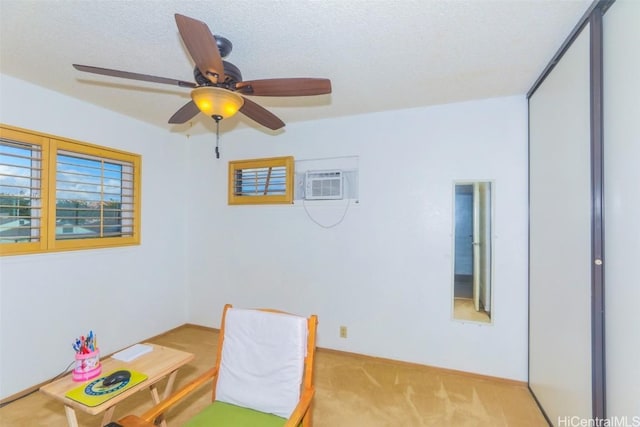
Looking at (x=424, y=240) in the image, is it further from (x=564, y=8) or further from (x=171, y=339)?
(x=171, y=339)

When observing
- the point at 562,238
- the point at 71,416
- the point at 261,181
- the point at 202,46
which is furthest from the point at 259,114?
the point at 562,238

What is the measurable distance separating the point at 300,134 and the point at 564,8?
2.34 m

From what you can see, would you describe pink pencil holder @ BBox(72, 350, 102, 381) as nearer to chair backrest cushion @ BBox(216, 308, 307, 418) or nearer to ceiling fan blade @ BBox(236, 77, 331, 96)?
chair backrest cushion @ BBox(216, 308, 307, 418)

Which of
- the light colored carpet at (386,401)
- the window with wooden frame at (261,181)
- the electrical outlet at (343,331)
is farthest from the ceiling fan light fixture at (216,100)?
the electrical outlet at (343,331)

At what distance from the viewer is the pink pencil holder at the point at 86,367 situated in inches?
65.4

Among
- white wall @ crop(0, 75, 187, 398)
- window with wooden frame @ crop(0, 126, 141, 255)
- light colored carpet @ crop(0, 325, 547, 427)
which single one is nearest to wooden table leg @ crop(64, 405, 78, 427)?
light colored carpet @ crop(0, 325, 547, 427)

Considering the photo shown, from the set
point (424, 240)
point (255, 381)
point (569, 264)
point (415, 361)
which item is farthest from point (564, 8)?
point (415, 361)

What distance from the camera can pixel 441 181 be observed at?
2754mm

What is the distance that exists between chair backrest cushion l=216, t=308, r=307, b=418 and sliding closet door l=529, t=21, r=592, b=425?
5.06ft

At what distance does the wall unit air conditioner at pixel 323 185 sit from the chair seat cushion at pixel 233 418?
80.6 inches

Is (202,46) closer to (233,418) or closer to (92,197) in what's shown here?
(233,418)

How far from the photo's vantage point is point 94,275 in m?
2.85

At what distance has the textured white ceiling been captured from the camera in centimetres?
150

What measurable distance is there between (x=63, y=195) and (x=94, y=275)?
32.1 inches
